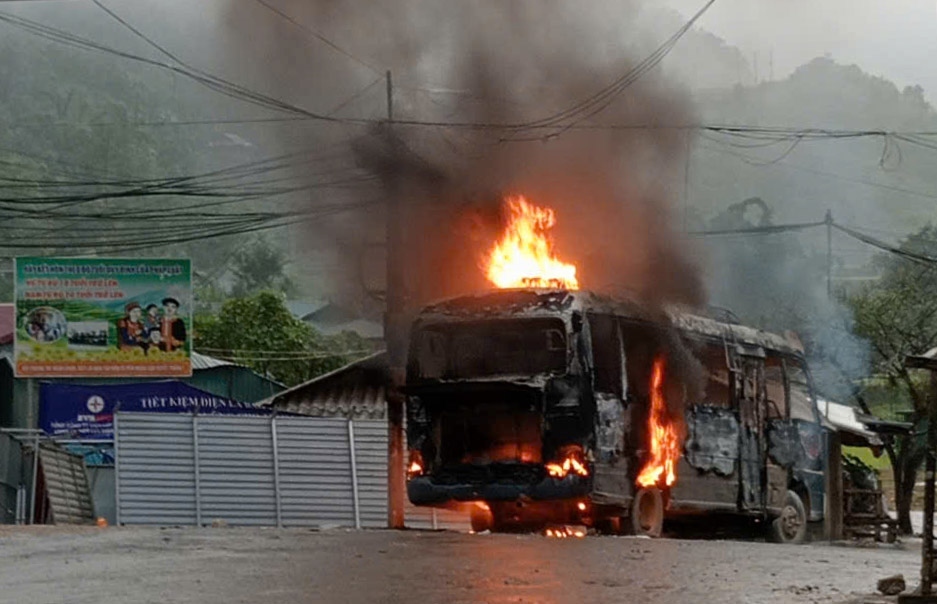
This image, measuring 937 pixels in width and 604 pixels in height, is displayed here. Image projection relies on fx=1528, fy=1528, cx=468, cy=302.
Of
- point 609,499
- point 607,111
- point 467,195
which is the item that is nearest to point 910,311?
point 607,111

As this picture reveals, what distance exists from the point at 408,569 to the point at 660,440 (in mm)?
5859

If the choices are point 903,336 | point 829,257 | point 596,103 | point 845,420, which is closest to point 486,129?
point 596,103

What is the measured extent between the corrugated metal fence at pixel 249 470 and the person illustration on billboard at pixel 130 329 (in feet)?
23.8

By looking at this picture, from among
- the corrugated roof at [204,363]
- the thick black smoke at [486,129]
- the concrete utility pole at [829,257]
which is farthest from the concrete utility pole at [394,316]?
the corrugated roof at [204,363]

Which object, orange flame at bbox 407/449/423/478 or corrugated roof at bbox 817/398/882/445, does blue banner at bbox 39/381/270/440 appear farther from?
orange flame at bbox 407/449/423/478

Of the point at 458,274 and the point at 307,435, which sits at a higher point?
the point at 458,274

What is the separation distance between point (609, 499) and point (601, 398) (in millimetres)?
1089

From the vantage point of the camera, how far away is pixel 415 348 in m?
17.0

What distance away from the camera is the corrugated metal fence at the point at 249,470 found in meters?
21.1

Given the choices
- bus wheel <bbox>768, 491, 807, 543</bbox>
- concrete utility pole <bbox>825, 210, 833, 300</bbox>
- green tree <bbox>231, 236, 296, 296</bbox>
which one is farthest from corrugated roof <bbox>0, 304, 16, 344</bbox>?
bus wheel <bbox>768, 491, 807, 543</bbox>

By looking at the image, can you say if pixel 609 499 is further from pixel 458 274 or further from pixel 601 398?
pixel 458 274

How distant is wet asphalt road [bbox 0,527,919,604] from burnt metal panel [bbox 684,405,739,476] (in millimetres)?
1834

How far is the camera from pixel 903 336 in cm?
2916

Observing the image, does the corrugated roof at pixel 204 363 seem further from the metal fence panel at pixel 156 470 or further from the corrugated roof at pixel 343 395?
the metal fence panel at pixel 156 470
